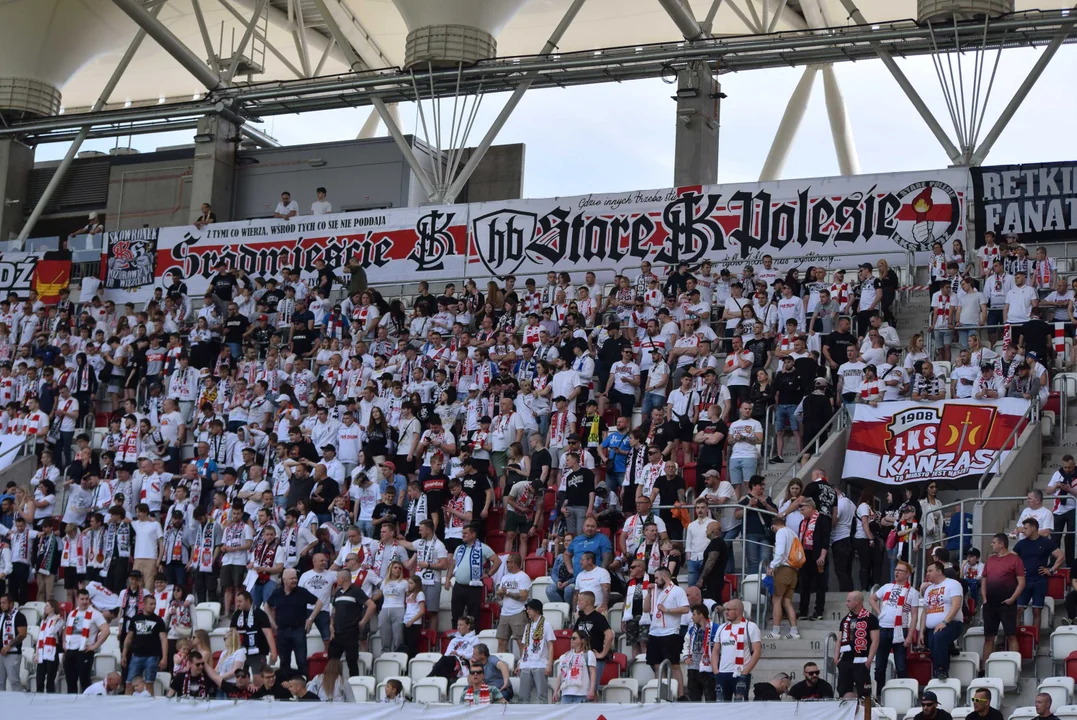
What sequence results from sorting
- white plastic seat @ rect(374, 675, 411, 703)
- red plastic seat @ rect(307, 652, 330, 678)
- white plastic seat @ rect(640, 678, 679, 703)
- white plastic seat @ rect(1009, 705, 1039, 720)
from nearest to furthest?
white plastic seat @ rect(1009, 705, 1039, 720)
white plastic seat @ rect(640, 678, 679, 703)
white plastic seat @ rect(374, 675, 411, 703)
red plastic seat @ rect(307, 652, 330, 678)

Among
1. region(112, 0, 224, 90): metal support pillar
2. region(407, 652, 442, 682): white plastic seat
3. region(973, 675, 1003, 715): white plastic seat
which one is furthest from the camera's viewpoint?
region(112, 0, 224, 90): metal support pillar

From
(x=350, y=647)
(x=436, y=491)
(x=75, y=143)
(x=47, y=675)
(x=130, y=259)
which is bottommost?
(x=47, y=675)

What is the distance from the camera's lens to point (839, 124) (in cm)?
4016

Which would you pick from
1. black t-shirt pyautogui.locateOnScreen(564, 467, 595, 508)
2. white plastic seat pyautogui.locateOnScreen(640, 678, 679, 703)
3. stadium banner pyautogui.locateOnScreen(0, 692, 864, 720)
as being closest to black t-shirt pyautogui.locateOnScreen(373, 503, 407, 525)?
black t-shirt pyautogui.locateOnScreen(564, 467, 595, 508)

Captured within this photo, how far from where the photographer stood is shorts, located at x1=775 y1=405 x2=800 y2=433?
1969 centimetres

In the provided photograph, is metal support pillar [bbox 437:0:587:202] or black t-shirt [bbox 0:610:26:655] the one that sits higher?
metal support pillar [bbox 437:0:587:202]

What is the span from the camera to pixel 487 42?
1258 inches

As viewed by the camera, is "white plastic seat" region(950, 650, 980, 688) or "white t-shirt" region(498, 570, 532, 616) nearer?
"white plastic seat" region(950, 650, 980, 688)

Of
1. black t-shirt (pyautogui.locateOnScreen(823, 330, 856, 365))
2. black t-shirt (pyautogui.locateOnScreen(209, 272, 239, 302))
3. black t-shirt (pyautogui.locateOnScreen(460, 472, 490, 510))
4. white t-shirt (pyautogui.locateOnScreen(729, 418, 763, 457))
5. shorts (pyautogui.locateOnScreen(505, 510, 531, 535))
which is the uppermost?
black t-shirt (pyautogui.locateOnScreen(209, 272, 239, 302))

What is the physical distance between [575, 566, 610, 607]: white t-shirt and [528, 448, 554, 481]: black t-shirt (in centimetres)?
276

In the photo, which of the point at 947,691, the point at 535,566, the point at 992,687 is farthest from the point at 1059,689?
the point at 535,566

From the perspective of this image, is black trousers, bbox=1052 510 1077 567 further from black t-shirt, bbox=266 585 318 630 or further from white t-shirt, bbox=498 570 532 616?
black t-shirt, bbox=266 585 318 630

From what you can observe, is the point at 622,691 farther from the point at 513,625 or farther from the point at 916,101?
A: the point at 916,101

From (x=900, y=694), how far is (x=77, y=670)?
929 cm
